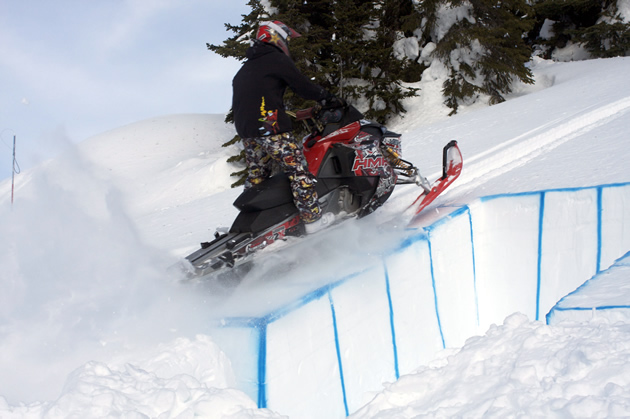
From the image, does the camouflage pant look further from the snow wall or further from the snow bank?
the snow bank

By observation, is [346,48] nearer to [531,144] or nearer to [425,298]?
[531,144]

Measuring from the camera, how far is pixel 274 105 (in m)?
3.54

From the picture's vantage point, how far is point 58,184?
3.30 meters

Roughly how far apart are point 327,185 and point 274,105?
29.5 inches

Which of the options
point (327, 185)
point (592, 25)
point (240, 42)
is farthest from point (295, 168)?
point (592, 25)

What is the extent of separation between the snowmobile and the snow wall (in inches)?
18.0

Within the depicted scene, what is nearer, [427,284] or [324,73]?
[427,284]

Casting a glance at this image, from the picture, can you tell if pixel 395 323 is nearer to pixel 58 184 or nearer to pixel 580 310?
pixel 580 310

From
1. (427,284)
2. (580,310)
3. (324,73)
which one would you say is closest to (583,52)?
(324,73)

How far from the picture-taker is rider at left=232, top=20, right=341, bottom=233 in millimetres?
3520

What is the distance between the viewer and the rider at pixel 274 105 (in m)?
3.52

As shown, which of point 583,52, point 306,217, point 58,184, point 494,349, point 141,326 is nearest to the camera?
point 494,349

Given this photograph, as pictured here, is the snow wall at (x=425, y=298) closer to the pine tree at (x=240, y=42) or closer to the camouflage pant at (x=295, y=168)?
the camouflage pant at (x=295, y=168)

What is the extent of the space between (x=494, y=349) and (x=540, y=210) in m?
2.30
